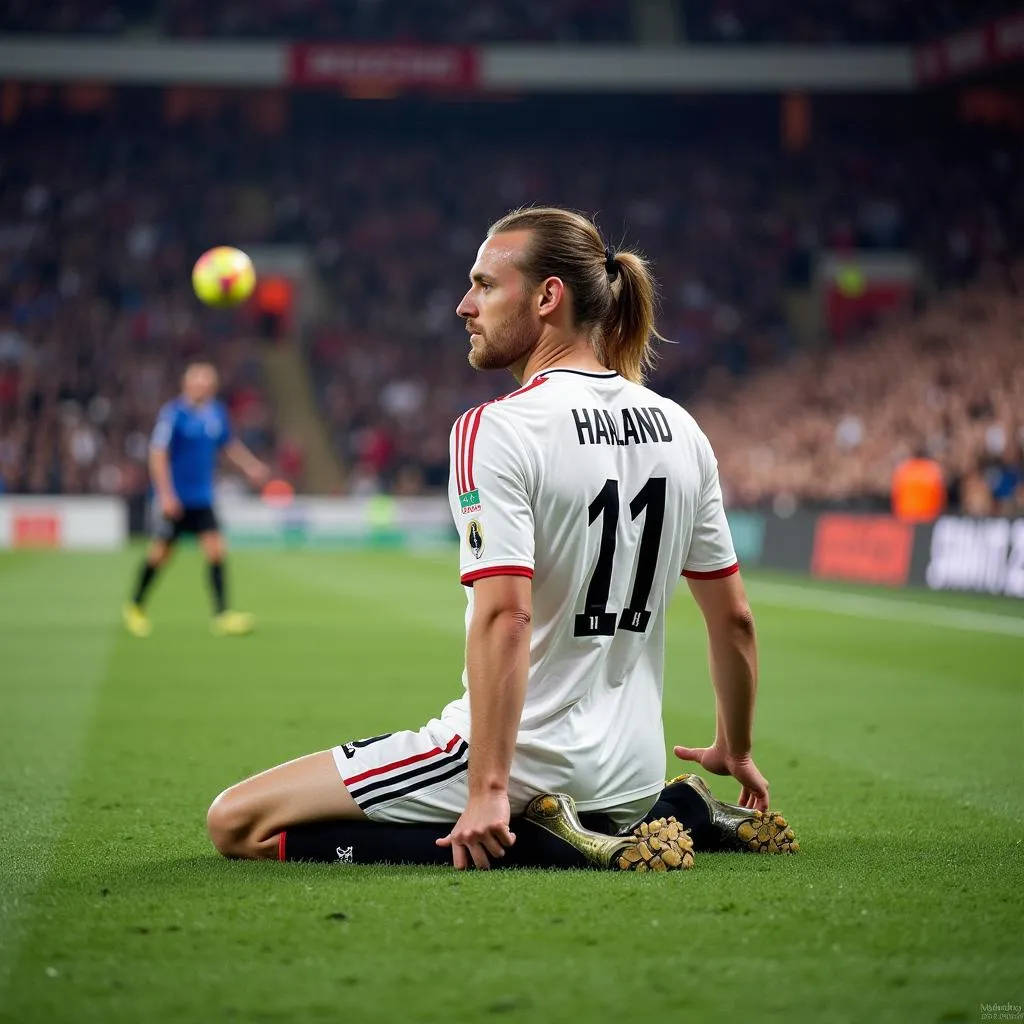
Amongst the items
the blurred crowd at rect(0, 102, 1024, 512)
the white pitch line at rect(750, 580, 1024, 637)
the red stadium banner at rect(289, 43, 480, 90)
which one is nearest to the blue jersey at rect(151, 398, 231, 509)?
the white pitch line at rect(750, 580, 1024, 637)

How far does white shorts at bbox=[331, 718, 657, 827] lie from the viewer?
4418mm

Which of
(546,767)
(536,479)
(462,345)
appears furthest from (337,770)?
(462,345)

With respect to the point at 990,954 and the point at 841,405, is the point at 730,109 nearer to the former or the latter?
the point at 841,405

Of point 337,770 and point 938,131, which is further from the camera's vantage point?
point 938,131

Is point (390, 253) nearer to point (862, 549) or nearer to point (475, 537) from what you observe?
point (862, 549)

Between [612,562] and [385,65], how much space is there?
36701 millimetres

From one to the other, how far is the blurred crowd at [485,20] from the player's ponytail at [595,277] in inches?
1507

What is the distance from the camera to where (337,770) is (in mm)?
4516

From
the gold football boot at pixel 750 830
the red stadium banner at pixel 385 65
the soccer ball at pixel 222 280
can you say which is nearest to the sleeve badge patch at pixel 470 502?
the gold football boot at pixel 750 830

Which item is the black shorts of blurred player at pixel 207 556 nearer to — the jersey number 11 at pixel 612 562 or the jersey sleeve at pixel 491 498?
the jersey number 11 at pixel 612 562

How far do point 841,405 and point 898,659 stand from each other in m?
20.7

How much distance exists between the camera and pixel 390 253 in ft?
135

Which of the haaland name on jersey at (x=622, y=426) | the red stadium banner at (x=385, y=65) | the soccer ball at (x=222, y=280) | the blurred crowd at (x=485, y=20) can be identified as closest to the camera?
the haaland name on jersey at (x=622, y=426)

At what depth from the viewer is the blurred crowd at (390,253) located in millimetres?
35281
